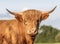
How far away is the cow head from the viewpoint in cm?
1349

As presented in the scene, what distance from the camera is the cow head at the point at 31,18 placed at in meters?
13.5

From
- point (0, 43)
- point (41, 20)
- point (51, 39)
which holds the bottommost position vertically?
point (51, 39)

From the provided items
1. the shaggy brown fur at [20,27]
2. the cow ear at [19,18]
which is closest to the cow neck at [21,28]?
the shaggy brown fur at [20,27]

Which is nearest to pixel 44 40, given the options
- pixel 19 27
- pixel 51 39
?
pixel 51 39

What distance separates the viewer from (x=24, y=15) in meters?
14.2

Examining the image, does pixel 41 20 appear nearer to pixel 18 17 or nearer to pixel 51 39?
pixel 18 17

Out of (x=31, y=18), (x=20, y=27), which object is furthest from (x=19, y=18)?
(x=31, y=18)

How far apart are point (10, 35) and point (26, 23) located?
47.3 inches

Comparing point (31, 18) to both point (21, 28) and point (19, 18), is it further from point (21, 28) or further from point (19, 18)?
point (21, 28)

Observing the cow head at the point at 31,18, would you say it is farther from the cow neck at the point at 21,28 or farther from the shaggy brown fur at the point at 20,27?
the cow neck at the point at 21,28

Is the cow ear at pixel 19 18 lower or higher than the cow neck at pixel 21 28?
higher

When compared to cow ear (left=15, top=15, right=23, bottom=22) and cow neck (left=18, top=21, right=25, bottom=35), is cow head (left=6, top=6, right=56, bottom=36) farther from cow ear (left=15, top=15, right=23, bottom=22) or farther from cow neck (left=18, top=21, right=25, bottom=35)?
cow neck (left=18, top=21, right=25, bottom=35)

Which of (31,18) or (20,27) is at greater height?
(31,18)

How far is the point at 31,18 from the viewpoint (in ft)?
45.4
